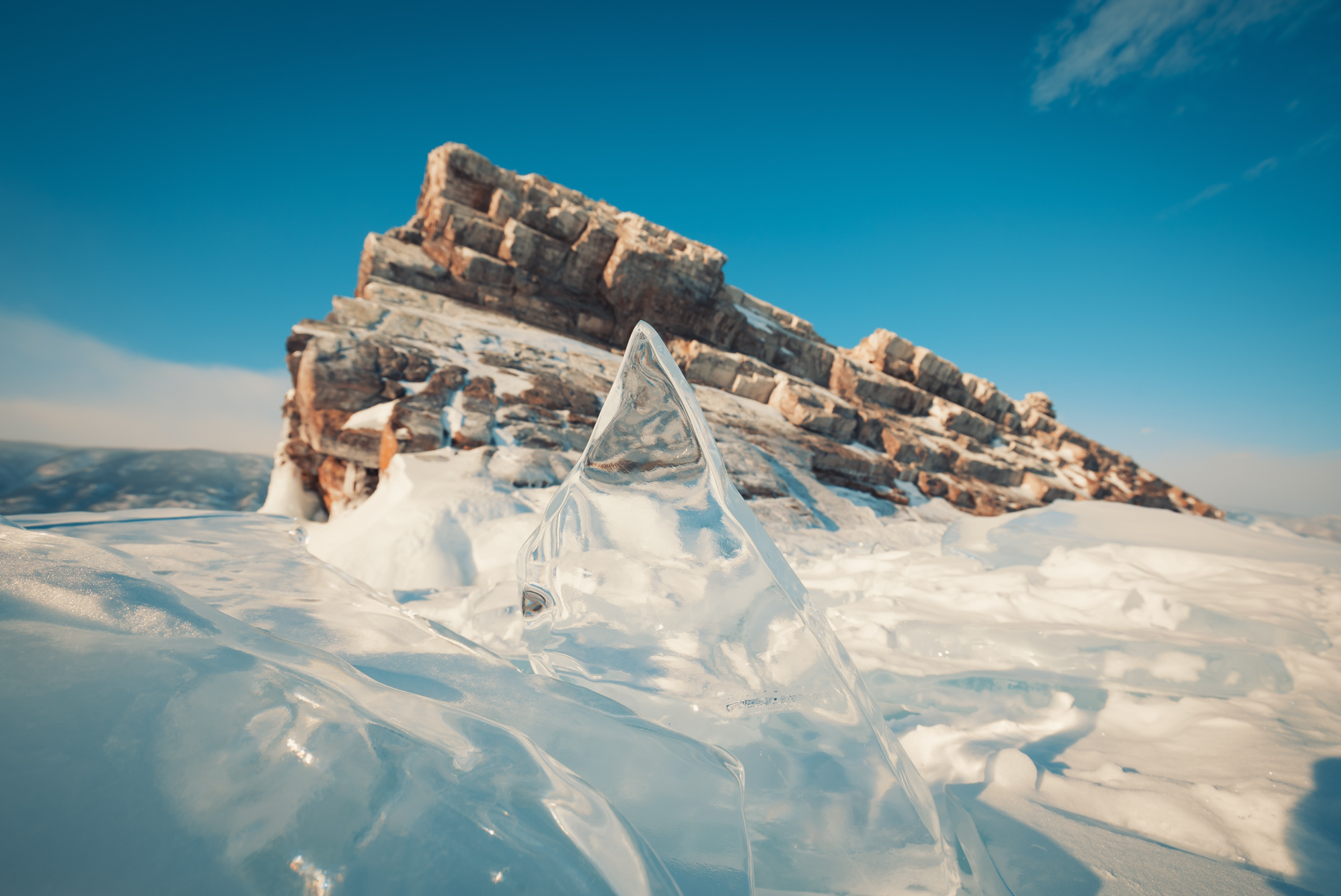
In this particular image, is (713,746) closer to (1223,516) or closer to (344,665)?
(344,665)

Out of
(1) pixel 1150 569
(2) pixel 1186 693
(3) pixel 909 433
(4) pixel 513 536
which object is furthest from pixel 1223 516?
(4) pixel 513 536

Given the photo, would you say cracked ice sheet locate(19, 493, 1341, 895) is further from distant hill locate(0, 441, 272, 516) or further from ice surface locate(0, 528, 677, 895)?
distant hill locate(0, 441, 272, 516)

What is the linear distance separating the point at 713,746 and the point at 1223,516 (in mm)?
16853

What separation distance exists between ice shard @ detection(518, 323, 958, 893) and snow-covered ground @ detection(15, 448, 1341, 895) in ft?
0.73

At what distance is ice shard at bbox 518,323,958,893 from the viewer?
0.80 meters

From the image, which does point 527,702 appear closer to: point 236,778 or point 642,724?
point 642,724

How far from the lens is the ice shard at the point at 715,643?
798 mm

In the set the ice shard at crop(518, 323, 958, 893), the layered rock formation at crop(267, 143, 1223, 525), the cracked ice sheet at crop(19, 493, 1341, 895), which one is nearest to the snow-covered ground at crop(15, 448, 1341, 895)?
the cracked ice sheet at crop(19, 493, 1341, 895)

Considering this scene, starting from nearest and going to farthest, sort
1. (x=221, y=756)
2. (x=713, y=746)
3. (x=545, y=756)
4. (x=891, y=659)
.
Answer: (x=221, y=756)
(x=545, y=756)
(x=713, y=746)
(x=891, y=659)

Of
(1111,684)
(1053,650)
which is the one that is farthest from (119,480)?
(1111,684)

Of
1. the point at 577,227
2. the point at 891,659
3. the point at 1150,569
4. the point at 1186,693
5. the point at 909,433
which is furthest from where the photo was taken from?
the point at 577,227

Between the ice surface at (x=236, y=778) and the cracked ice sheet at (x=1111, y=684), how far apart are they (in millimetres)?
549

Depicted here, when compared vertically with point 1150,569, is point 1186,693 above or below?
below

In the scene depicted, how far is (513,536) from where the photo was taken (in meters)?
3.14
